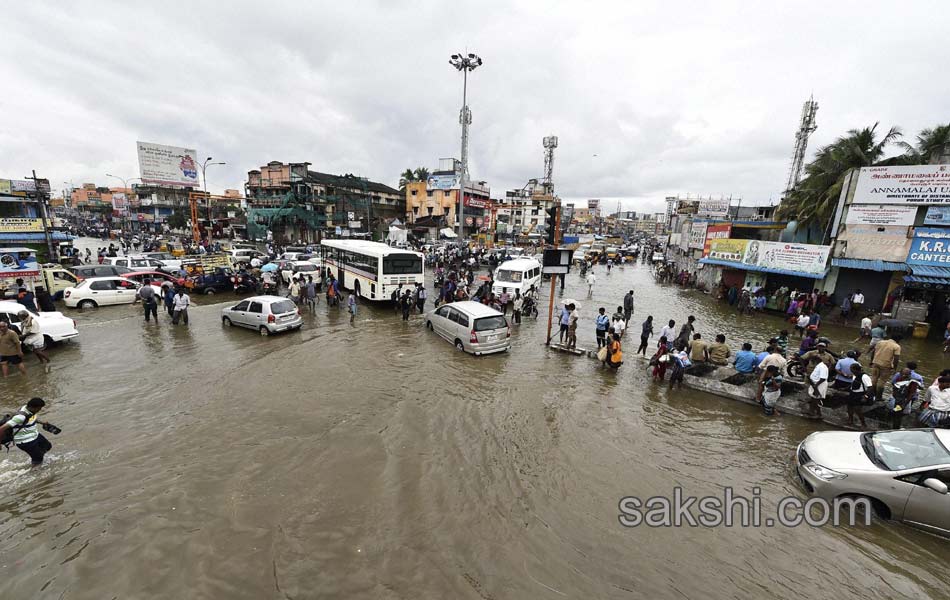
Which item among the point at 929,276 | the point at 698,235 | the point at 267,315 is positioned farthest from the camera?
the point at 698,235

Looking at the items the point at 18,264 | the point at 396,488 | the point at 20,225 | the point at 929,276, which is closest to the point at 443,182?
the point at 20,225

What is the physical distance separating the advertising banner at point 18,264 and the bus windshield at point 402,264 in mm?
14600

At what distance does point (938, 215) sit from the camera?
1577 centimetres

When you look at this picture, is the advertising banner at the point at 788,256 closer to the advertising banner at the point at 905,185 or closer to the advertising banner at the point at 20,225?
the advertising banner at the point at 905,185

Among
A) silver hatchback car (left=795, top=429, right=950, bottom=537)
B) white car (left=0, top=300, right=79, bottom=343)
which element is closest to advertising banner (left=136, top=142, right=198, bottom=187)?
white car (left=0, top=300, right=79, bottom=343)

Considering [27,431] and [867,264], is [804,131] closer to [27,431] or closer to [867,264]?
[867,264]

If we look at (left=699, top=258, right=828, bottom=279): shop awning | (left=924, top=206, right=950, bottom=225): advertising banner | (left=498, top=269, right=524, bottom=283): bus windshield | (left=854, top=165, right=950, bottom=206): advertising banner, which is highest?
(left=854, top=165, right=950, bottom=206): advertising banner

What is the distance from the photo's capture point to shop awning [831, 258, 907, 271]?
1650cm

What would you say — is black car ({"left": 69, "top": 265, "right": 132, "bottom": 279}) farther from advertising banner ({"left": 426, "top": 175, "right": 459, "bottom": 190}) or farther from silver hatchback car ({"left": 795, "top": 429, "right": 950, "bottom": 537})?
advertising banner ({"left": 426, "top": 175, "right": 459, "bottom": 190})

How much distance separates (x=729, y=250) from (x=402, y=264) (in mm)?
18994

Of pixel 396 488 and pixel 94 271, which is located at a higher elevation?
pixel 94 271

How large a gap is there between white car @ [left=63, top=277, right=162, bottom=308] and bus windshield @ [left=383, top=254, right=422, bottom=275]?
392 inches

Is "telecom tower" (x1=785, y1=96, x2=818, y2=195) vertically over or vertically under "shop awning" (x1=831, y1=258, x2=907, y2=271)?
over

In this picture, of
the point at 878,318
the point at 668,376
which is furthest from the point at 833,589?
the point at 878,318
